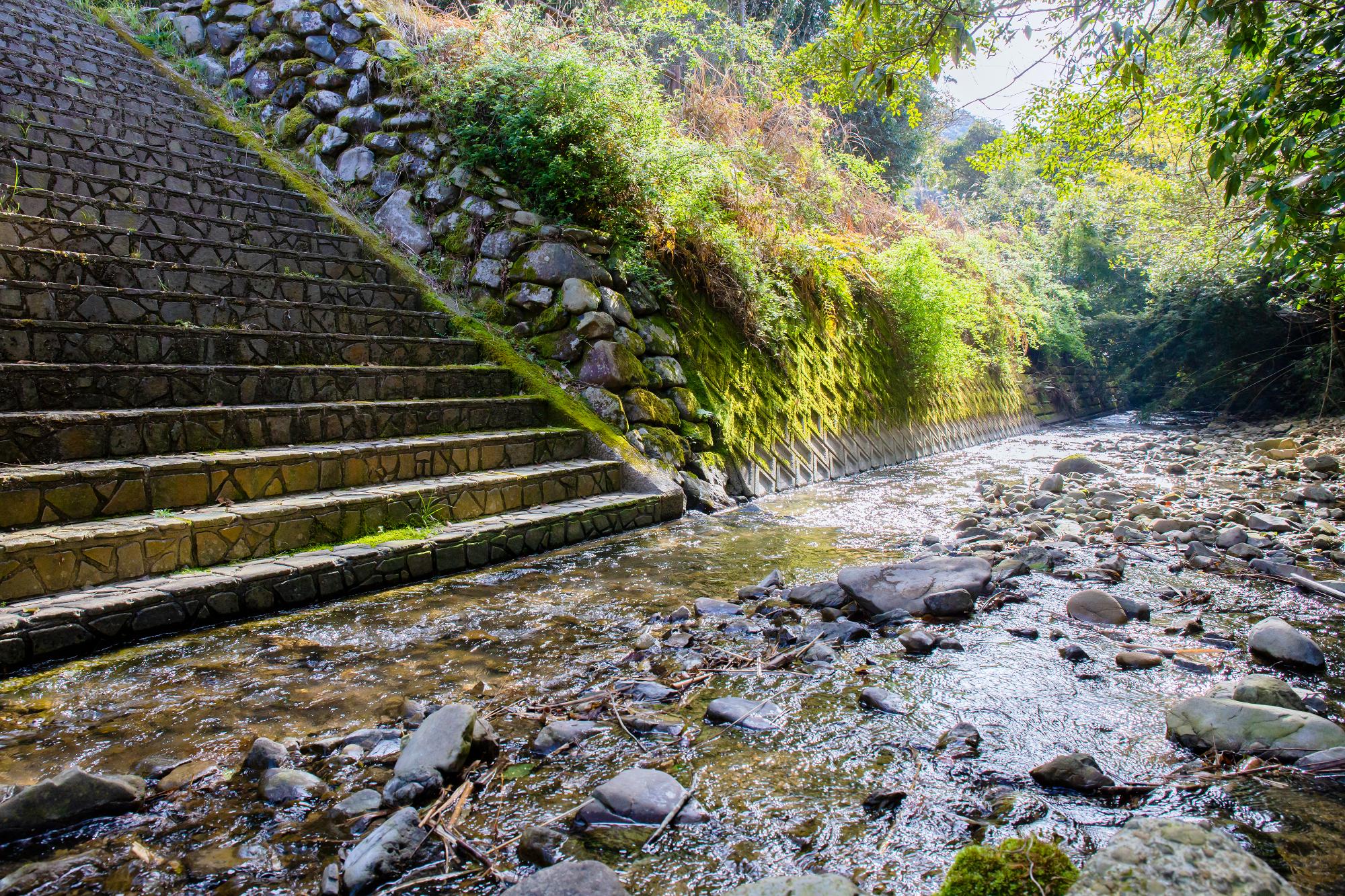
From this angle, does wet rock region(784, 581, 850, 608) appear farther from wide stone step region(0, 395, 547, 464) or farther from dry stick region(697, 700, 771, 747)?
wide stone step region(0, 395, 547, 464)

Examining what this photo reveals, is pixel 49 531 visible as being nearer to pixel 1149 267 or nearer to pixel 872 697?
pixel 872 697

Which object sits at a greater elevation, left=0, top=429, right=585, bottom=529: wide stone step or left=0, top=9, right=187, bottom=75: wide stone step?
left=0, top=9, right=187, bottom=75: wide stone step

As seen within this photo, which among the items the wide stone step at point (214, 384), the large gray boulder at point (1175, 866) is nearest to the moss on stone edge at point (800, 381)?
the wide stone step at point (214, 384)

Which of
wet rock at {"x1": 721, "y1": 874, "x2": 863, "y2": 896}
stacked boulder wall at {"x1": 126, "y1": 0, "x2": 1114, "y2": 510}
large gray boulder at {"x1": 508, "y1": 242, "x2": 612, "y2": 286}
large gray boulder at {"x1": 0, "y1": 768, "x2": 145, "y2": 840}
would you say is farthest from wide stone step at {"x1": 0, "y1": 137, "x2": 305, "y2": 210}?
wet rock at {"x1": 721, "y1": 874, "x2": 863, "y2": 896}

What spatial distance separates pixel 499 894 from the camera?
1443 mm

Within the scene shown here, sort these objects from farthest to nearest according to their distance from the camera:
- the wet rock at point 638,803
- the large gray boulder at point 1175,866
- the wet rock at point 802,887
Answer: the wet rock at point 638,803
the wet rock at point 802,887
the large gray boulder at point 1175,866

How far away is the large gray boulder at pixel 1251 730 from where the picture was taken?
1.91 m

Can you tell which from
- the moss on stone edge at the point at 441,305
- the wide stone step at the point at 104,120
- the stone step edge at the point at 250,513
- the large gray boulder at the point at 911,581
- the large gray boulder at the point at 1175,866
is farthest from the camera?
the wide stone step at the point at 104,120

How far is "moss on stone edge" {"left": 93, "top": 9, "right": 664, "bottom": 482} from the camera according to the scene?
18.3 ft

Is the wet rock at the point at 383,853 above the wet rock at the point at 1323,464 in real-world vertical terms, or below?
above

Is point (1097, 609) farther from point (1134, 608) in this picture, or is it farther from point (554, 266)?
point (554, 266)

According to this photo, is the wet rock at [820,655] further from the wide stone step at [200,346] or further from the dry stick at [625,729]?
the wide stone step at [200,346]

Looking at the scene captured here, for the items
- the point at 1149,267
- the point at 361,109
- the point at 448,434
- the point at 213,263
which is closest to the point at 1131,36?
the point at 448,434

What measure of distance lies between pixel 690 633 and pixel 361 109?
627 centimetres
